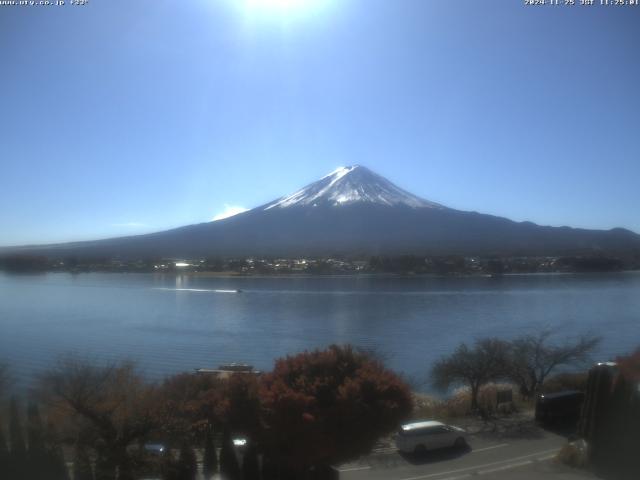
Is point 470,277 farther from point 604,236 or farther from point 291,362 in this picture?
point 291,362

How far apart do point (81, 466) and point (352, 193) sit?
148 ft

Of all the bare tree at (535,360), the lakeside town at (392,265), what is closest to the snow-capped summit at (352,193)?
the lakeside town at (392,265)

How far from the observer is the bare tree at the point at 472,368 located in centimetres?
928

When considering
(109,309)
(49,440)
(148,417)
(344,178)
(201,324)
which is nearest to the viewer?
(49,440)

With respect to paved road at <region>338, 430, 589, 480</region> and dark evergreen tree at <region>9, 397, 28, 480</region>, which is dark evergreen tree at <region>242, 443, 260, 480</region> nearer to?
paved road at <region>338, 430, 589, 480</region>

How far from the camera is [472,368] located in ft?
30.6

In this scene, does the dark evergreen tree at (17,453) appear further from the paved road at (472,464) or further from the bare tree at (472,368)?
the bare tree at (472,368)

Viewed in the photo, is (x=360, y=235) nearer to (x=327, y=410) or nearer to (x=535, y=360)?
(x=535, y=360)

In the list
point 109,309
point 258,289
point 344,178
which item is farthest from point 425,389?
point 344,178

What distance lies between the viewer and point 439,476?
15.9 feet

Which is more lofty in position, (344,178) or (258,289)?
(344,178)

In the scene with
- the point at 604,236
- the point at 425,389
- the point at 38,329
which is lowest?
the point at 425,389

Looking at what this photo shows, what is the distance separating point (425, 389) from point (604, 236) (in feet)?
96.8

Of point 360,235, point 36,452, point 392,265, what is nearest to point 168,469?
point 36,452
